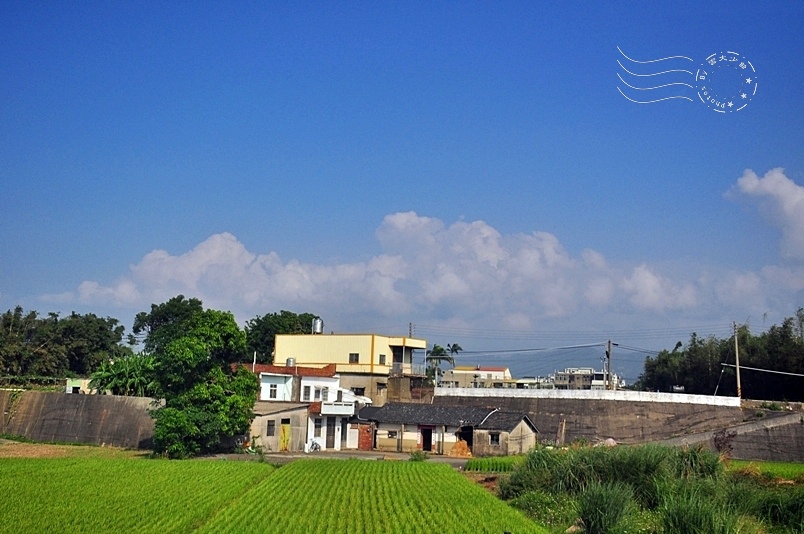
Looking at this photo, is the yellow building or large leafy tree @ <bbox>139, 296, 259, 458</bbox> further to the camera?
the yellow building

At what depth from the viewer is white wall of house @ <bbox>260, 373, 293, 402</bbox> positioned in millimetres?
47844

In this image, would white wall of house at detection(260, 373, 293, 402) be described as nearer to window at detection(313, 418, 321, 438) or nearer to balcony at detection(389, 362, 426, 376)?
window at detection(313, 418, 321, 438)

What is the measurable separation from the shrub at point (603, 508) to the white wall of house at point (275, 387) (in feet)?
104

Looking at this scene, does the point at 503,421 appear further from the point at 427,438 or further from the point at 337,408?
the point at 337,408

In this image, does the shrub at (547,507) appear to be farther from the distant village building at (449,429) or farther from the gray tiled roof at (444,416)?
the gray tiled roof at (444,416)

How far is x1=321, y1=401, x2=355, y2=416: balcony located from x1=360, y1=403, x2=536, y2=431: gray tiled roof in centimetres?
220

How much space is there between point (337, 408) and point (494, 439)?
9.92m

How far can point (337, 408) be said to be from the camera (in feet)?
158

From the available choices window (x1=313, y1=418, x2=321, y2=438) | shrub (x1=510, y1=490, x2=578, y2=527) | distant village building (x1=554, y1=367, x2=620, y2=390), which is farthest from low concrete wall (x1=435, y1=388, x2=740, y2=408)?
distant village building (x1=554, y1=367, x2=620, y2=390)

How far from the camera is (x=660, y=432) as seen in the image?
50656mm

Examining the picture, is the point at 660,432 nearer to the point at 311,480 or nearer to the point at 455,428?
the point at 455,428

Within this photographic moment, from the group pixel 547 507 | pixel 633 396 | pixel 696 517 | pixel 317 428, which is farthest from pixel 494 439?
pixel 696 517

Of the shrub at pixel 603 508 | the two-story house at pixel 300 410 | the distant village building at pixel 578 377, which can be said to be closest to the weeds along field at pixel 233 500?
the shrub at pixel 603 508

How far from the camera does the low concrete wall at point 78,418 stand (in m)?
41.3
